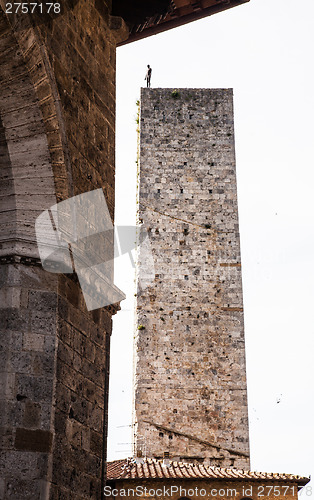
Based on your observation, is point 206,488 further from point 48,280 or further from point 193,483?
point 48,280

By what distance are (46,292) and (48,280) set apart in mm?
73

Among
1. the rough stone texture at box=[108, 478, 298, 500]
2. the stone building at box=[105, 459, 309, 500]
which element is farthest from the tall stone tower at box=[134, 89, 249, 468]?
the rough stone texture at box=[108, 478, 298, 500]

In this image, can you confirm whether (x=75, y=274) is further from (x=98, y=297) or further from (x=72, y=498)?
(x=72, y=498)

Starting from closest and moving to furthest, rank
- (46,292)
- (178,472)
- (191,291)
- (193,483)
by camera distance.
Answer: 1. (46,292)
2. (193,483)
3. (178,472)
4. (191,291)

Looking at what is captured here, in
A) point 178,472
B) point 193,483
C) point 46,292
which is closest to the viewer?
point 46,292

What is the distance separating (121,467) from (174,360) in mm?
2633

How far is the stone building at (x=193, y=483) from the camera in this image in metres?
13.0

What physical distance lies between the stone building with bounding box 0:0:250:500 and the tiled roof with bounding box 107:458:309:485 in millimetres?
9374

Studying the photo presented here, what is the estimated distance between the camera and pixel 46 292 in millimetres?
3840

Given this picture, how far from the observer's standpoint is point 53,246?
12.9 ft

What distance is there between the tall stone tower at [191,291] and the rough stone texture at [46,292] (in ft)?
36.8

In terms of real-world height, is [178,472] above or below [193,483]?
above

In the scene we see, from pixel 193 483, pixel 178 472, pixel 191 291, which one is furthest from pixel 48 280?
pixel 191 291

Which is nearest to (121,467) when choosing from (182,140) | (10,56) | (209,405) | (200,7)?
(209,405)
